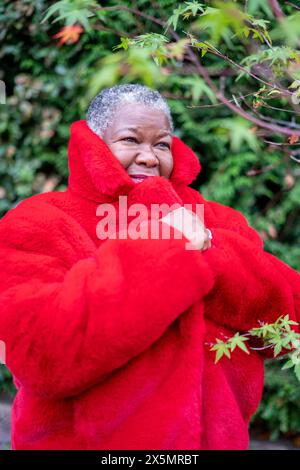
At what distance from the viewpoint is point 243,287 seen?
174 cm

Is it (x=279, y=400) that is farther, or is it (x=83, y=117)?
(x=83, y=117)

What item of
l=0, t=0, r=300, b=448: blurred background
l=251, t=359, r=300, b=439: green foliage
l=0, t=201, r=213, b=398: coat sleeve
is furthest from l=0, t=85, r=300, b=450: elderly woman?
l=251, t=359, r=300, b=439: green foliage

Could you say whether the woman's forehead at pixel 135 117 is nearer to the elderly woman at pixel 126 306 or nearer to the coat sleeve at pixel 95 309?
the elderly woman at pixel 126 306

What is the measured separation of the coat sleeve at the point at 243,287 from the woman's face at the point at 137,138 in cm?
29

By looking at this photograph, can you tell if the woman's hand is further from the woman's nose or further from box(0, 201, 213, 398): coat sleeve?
the woman's nose

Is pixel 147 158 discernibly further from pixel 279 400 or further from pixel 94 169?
pixel 279 400

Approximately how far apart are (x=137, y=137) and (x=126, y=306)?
596mm

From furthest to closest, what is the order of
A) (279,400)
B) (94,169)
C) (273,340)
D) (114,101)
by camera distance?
(279,400)
(114,101)
(94,169)
(273,340)

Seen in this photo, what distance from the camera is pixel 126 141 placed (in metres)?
1.84

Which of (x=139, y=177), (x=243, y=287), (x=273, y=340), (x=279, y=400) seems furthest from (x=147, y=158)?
(x=279, y=400)

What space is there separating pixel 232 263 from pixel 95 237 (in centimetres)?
42

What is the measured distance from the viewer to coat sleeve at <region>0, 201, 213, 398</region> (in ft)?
4.94

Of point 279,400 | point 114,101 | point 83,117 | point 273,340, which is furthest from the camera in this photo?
point 83,117

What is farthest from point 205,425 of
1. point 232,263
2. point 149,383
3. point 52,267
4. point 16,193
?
point 16,193
